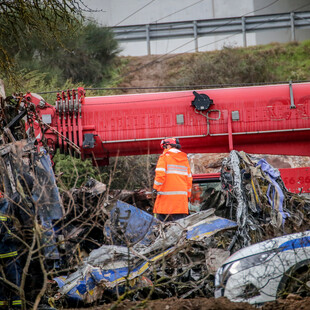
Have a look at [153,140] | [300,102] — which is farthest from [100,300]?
[300,102]

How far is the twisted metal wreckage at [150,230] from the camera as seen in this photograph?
635 centimetres

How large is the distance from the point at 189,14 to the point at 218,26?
2.63 m

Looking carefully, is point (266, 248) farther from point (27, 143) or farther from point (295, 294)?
point (27, 143)

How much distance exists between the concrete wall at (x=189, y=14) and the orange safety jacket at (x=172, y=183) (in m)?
18.3

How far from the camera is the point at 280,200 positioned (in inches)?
316

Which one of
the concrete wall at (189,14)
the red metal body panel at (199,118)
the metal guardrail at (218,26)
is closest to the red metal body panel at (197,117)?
the red metal body panel at (199,118)

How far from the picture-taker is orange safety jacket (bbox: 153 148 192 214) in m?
9.28

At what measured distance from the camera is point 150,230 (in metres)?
7.66

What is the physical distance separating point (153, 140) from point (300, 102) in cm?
312

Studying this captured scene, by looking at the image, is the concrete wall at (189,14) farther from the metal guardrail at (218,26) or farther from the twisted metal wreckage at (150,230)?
the twisted metal wreckage at (150,230)

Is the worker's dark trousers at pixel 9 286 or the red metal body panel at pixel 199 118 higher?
the red metal body panel at pixel 199 118

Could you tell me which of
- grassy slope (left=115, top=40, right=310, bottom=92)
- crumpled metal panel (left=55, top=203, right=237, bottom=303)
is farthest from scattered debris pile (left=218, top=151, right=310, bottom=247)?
grassy slope (left=115, top=40, right=310, bottom=92)

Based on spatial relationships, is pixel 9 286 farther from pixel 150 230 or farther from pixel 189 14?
pixel 189 14

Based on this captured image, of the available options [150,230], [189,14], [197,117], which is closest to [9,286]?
[150,230]
